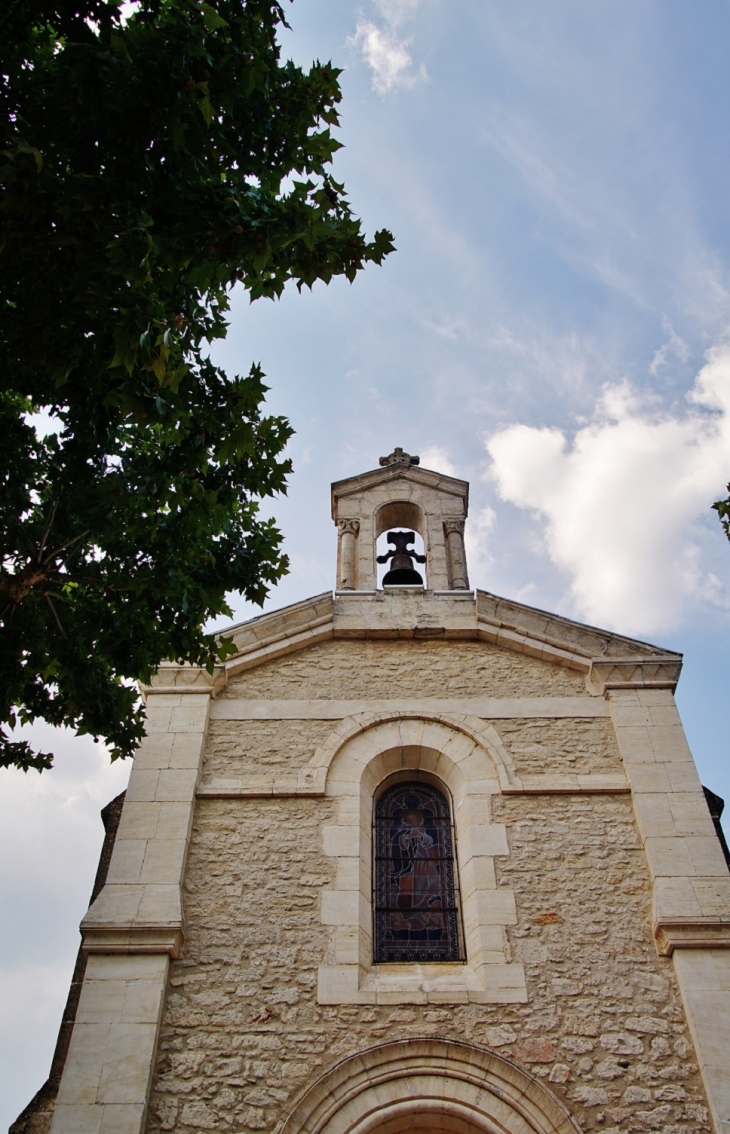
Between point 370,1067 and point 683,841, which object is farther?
point 683,841

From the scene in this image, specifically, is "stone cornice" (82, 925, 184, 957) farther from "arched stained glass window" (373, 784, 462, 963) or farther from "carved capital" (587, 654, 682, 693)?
"carved capital" (587, 654, 682, 693)

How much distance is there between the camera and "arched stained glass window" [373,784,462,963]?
23.9ft

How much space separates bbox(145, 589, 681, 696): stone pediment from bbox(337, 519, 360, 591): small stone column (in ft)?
1.27

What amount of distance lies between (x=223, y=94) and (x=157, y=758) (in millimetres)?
5332

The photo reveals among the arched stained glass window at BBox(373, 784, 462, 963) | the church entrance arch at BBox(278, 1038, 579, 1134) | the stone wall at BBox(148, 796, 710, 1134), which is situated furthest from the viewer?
the arched stained glass window at BBox(373, 784, 462, 963)

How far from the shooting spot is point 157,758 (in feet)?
26.3

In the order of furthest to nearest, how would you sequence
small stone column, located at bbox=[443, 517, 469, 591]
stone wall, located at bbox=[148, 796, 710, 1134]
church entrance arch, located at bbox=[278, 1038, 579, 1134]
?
small stone column, located at bbox=[443, 517, 469, 591] → stone wall, located at bbox=[148, 796, 710, 1134] → church entrance arch, located at bbox=[278, 1038, 579, 1134]

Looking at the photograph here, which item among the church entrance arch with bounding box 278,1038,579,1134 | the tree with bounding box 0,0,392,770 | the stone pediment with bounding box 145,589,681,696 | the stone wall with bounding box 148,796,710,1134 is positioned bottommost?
the church entrance arch with bounding box 278,1038,579,1134

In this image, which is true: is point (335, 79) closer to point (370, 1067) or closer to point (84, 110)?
point (84, 110)

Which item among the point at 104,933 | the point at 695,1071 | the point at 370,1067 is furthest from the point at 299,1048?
the point at 695,1071

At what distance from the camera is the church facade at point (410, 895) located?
6.20 meters

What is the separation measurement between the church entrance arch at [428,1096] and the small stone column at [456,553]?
4668 millimetres

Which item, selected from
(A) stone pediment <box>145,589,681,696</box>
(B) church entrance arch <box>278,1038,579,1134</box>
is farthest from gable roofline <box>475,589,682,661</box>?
(B) church entrance arch <box>278,1038,579,1134</box>

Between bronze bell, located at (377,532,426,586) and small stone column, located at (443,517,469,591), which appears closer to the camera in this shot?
small stone column, located at (443,517,469,591)
